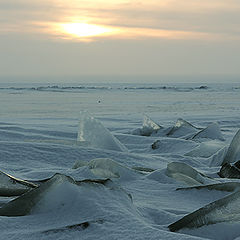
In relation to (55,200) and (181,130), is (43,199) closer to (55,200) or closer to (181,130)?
(55,200)

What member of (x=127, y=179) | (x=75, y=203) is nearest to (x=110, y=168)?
(x=127, y=179)

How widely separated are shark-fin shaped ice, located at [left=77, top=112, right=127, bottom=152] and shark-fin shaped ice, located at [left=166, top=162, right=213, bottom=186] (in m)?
1.18

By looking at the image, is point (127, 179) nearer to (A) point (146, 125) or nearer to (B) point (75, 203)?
(B) point (75, 203)

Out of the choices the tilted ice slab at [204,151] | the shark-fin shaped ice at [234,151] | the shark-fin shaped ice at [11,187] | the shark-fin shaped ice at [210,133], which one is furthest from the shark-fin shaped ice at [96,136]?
the shark-fin shaped ice at [11,187]

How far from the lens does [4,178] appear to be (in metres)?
1.52

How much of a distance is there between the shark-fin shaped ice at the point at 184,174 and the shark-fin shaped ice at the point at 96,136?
1.18 meters

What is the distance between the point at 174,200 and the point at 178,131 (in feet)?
10.7

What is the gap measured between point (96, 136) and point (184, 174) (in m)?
1.40

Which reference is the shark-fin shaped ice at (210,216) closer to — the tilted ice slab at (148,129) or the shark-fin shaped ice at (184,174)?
the shark-fin shaped ice at (184,174)

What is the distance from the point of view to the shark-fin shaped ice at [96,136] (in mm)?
3039

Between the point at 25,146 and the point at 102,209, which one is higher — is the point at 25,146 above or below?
above

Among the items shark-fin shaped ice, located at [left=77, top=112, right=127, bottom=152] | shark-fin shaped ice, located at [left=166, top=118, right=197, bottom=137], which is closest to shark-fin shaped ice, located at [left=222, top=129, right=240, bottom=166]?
shark-fin shaped ice, located at [left=77, top=112, right=127, bottom=152]

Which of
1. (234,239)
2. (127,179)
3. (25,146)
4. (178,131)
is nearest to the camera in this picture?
(234,239)

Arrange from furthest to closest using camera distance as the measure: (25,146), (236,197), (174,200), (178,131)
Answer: (178,131), (25,146), (174,200), (236,197)
